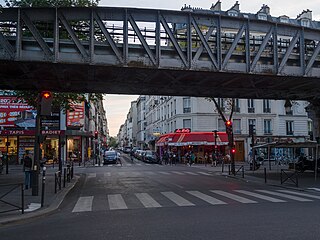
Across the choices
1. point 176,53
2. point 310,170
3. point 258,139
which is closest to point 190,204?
point 176,53

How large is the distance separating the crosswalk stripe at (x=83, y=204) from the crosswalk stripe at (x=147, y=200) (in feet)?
5.97

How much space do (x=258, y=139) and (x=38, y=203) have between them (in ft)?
136

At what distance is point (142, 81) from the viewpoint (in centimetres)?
1769

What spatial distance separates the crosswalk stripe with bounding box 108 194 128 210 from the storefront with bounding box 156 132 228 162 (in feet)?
101

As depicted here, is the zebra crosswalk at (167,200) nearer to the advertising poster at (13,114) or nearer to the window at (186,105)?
the advertising poster at (13,114)

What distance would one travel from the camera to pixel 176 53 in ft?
51.4

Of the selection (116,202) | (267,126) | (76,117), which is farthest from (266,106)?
(116,202)

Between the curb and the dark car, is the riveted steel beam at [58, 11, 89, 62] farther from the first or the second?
the dark car

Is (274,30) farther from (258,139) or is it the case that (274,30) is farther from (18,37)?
(258,139)

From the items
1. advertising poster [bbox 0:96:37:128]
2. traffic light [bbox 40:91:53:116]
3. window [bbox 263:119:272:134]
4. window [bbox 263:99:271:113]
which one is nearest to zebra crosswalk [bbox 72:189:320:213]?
traffic light [bbox 40:91:53:116]

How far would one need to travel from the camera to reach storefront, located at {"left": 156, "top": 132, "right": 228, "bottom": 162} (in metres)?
45.7

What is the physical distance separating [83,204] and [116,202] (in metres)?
1.13

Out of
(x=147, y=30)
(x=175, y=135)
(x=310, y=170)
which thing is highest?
(x=147, y=30)

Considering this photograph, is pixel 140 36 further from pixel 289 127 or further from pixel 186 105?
pixel 289 127
